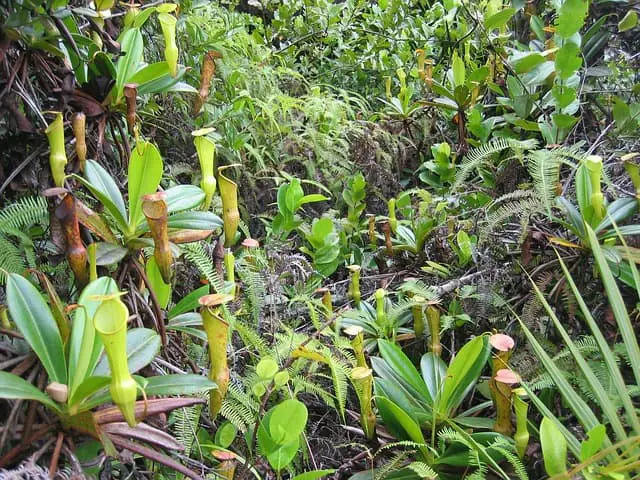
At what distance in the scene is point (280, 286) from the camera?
1.53 m

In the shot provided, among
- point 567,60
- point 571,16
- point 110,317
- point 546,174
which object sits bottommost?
point 546,174

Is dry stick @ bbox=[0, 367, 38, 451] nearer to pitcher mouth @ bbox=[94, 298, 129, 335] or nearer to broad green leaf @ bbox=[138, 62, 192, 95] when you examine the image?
pitcher mouth @ bbox=[94, 298, 129, 335]

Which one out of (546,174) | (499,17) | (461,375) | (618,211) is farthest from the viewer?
(499,17)

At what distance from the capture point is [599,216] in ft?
4.07

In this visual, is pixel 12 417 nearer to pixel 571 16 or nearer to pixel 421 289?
pixel 421 289

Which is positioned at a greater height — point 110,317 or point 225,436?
point 110,317

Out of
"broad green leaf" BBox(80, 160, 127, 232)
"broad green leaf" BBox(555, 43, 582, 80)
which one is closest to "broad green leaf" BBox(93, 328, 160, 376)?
"broad green leaf" BBox(80, 160, 127, 232)

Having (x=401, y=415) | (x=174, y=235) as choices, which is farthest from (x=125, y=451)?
(x=401, y=415)

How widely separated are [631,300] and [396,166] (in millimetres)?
1559

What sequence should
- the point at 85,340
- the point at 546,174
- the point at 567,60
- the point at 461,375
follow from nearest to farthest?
the point at 85,340 → the point at 461,375 → the point at 546,174 → the point at 567,60

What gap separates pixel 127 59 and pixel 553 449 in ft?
3.80

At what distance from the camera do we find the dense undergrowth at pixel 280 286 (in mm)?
769

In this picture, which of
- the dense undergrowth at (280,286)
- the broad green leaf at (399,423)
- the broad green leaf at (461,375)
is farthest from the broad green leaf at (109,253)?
the broad green leaf at (461,375)

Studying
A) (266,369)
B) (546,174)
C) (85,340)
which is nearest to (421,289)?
(546,174)
